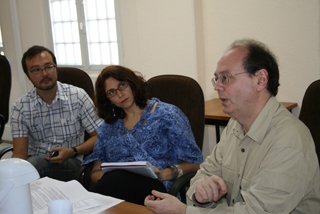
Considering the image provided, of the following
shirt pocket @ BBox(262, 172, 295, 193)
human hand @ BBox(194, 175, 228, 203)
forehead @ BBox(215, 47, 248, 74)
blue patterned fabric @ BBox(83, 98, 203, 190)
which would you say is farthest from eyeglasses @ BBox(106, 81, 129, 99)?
shirt pocket @ BBox(262, 172, 295, 193)

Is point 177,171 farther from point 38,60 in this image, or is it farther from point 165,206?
point 38,60

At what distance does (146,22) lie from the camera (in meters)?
3.43

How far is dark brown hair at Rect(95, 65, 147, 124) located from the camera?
6.66 feet

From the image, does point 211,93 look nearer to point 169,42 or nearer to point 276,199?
point 169,42

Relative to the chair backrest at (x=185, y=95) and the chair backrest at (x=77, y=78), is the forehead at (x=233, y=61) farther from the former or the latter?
the chair backrest at (x=77, y=78)

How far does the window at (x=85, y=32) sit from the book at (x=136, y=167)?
2720 millimetres

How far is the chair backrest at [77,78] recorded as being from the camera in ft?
8.60

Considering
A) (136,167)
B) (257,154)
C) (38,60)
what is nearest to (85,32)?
(38,60)

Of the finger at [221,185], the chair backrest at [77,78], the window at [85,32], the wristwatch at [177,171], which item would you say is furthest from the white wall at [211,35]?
the finger at [221,185]

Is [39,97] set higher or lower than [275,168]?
higher

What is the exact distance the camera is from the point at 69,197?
4.50 ft

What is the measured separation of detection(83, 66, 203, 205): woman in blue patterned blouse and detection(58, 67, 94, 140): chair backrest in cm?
51

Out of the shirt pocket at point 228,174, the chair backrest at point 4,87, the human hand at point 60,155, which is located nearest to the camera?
the shirt pocket at point 228,174

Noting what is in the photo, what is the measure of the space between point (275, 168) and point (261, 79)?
0.36 m
